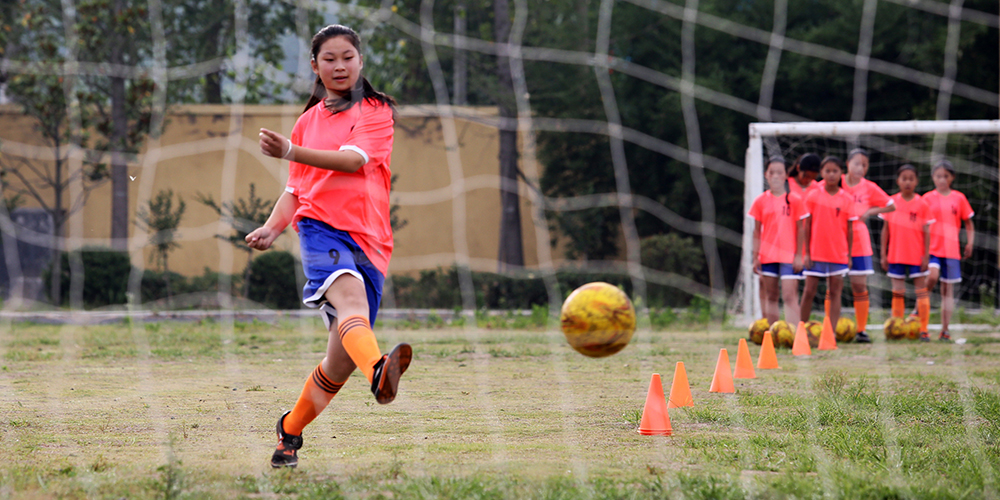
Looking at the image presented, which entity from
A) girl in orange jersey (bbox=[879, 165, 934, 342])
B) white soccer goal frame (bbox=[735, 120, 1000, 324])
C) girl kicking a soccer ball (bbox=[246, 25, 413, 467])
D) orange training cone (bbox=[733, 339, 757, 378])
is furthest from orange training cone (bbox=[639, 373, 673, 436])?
white soccer goal frame (bbox=[735, 120, 1000, 324])

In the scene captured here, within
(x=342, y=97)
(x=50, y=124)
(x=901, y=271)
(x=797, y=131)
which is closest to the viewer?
(x=342, y=97)

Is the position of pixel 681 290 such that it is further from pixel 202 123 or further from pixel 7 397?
pixel 7 397

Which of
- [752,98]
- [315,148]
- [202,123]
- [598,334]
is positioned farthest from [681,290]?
[315,148]

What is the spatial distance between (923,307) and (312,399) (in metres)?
7.57

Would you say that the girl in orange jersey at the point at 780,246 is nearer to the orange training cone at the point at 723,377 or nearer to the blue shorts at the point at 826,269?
the blue shorts at the point at 826,269

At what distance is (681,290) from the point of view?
537 inches

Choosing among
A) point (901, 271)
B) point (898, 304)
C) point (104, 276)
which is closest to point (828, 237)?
point (901, 271)

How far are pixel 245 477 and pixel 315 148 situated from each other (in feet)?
3.94

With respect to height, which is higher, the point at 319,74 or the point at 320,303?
the point at 319,74

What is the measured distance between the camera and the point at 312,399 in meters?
3.42

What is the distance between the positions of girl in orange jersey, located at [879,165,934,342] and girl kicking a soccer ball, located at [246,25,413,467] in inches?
272

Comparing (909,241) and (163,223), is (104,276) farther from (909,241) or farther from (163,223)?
(909,241)

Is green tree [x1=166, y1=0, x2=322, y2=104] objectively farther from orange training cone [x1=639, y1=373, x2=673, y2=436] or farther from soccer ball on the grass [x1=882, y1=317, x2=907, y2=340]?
orange training cone [x1=639, y1=373, x2=673, y2=436]

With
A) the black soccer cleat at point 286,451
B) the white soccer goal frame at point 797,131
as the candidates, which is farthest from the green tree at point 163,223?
the black soccer cleat at point 286,451
